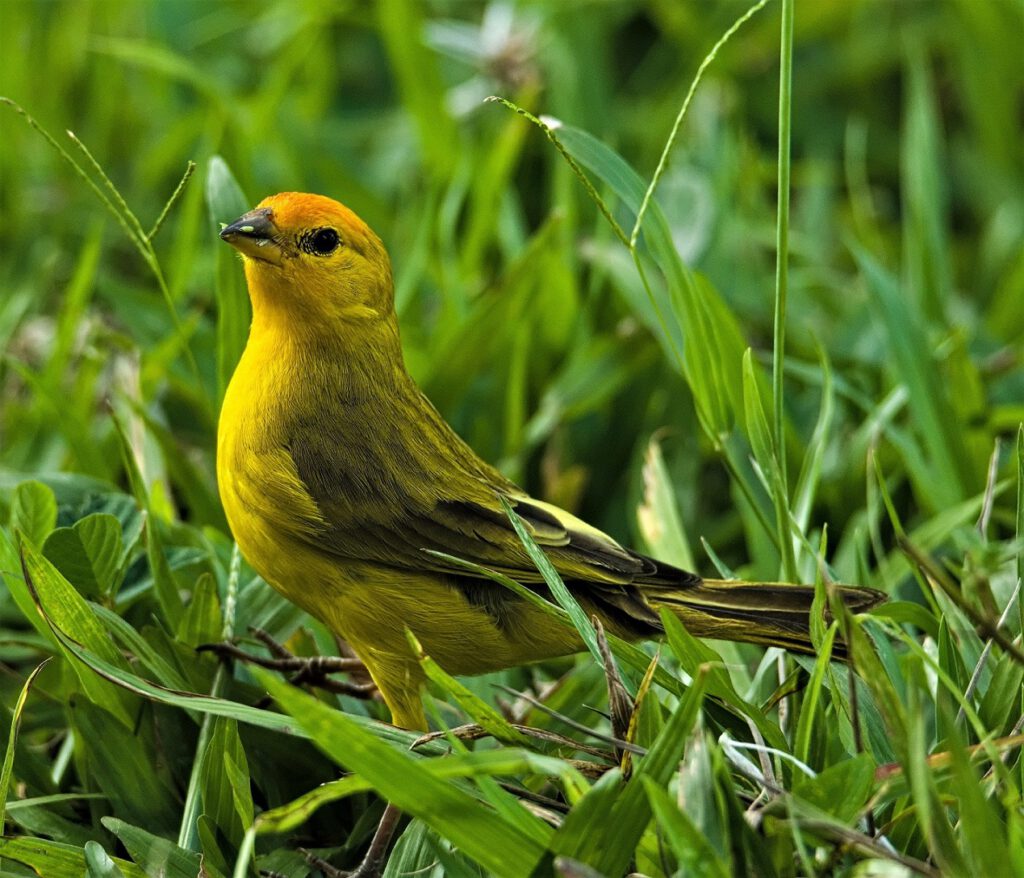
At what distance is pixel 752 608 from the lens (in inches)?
81.7

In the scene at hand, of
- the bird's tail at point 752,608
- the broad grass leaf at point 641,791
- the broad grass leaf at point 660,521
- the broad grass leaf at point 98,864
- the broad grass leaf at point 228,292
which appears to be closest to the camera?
the broad grass leaf at point 641,791

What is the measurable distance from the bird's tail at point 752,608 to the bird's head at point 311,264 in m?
0.69

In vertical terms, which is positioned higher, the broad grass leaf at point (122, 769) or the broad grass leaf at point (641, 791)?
the broad grass leaf at point (641, 791)

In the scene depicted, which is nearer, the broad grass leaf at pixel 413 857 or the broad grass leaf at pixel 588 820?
the broad grass leaf at pixel 588 820

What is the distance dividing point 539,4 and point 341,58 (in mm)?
932

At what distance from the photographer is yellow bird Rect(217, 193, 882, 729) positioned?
2.07 metres

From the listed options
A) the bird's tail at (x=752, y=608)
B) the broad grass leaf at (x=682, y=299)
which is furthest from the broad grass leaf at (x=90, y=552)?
the broad grass leaf at (x=682, y=299)

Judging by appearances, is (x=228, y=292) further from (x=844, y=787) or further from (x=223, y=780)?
(x=844, y=787)

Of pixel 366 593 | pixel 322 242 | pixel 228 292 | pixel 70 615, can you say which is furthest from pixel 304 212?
pixel 70 615

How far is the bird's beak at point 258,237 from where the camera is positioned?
6.81 feet

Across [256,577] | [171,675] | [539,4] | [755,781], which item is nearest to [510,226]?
[539,4]

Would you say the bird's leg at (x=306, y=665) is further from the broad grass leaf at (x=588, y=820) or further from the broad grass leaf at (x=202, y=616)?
the broad grass leaf at (x=588, y=820)

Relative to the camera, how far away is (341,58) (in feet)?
17.5

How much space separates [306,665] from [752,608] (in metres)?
0.77
